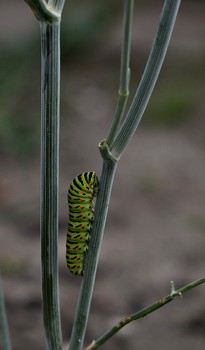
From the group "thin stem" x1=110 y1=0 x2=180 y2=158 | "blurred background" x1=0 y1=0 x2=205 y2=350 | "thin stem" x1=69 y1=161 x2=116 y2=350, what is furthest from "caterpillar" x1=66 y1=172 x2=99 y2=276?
"blurred background" x1=0 y1=0 x2=205 y2=350

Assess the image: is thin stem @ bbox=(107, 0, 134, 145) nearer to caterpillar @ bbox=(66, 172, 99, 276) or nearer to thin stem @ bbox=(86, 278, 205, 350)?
caterpillar @ bbox=(66, 172, 99, 276)

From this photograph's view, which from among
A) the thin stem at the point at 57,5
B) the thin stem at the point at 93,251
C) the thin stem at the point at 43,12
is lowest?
the thin stem at the point at 93,251

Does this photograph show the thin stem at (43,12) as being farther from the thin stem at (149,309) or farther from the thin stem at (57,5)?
the thin stem at (149,309)

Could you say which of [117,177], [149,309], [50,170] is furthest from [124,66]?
[117,177]

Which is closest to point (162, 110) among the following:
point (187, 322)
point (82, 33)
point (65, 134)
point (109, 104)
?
point (109, 104)

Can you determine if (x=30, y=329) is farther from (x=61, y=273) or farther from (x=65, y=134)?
(x=65, y=134)

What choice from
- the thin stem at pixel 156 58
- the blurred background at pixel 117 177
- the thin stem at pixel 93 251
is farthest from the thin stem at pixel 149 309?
the blurred background at pixel 117 177
